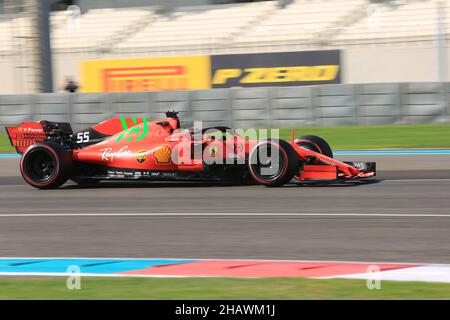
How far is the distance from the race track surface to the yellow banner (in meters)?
13.9

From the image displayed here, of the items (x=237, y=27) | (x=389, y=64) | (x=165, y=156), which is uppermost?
(x=237, y=27)

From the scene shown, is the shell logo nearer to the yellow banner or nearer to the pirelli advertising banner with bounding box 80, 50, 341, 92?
the pirelli advertising banner with bounding box 80, 50, 341, 92

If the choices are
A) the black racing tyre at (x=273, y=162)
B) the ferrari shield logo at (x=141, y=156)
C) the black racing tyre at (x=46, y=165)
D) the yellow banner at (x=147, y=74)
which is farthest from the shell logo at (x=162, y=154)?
the yellow banner at (x=147, y=74)

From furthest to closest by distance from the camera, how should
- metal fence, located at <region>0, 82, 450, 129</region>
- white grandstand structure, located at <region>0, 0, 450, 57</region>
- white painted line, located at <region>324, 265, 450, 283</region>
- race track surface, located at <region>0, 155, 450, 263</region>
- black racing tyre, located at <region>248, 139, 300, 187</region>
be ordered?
white grandstand structure, located at <region>0, 0, 450, 57</region>, metal fence, located at <region>0, 82, 450, 129</region>, black racing tyre, located at <region>248, 139, 300, 187</region>, race track surface, located at <region>0, 155, 450, 263</region>, white painted line, located at <region>324, 265, 450, 283</region>

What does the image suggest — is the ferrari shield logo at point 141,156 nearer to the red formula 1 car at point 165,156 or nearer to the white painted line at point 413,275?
the red formula 1 car at point 165,156

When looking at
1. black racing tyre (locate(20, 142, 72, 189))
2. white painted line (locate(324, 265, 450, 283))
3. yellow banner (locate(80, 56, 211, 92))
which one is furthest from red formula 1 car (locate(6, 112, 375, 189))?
yellow banner (locate(80, 56, 211, 92))

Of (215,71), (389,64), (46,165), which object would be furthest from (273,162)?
(389,64)

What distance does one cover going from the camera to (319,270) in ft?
19.6

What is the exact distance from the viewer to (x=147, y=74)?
86.5ft

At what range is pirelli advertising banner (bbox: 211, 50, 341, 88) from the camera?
24.5m

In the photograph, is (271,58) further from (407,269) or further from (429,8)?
(407,269)

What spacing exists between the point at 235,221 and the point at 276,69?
17.0 metres

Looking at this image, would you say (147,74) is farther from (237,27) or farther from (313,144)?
(313,144)

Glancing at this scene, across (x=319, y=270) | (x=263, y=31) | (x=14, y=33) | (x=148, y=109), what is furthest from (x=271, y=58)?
(x=319, y=270)
